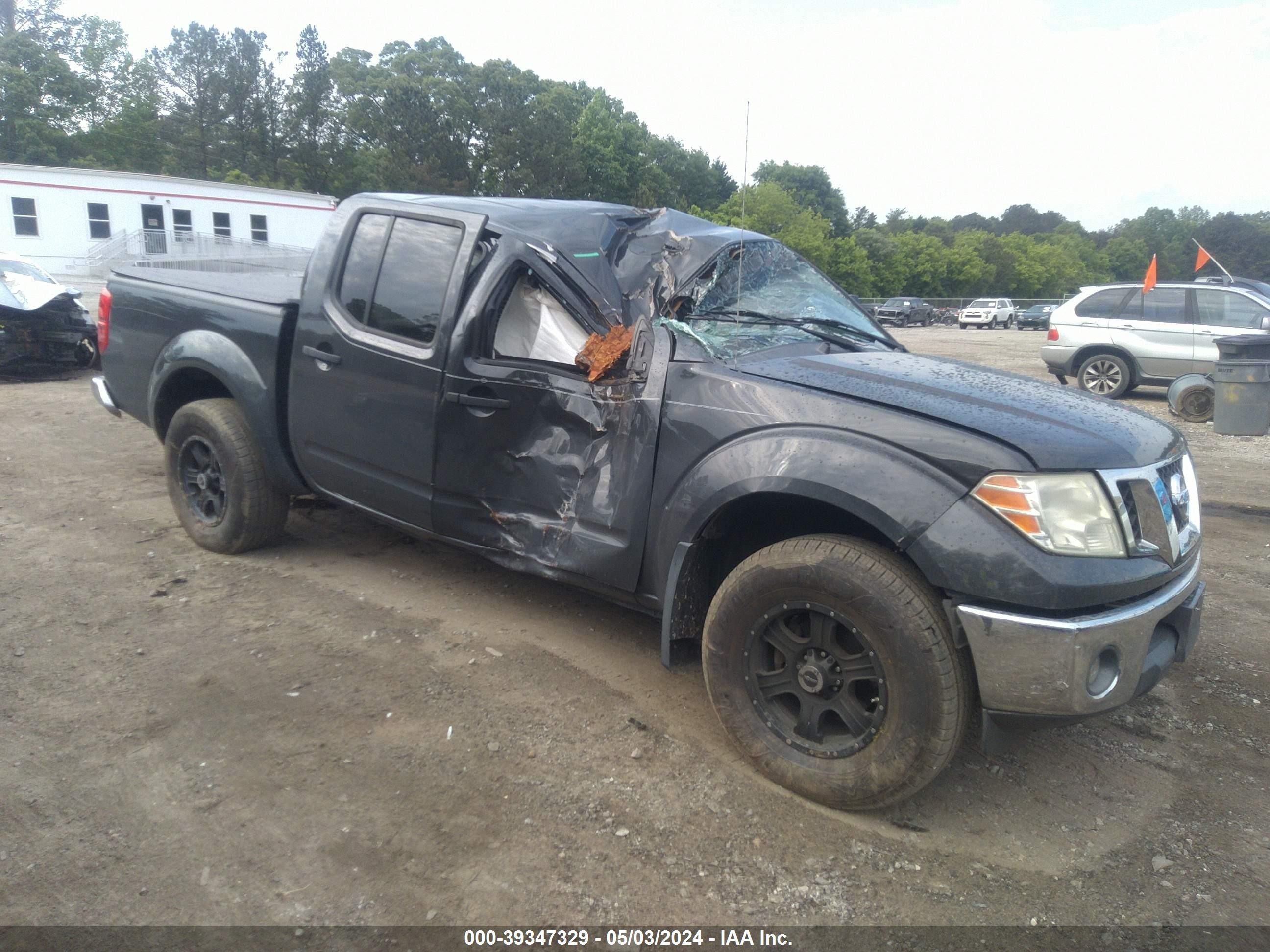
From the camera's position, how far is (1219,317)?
12305mm

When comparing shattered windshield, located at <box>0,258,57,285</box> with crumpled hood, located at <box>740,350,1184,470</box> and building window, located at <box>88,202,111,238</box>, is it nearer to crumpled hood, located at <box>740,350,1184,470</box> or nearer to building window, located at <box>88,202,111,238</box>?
crumpled hood, located at <box>740,350,1184,470</box>

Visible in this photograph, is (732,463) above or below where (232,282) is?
below

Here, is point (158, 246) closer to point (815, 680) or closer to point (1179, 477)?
A: point (815, 680)

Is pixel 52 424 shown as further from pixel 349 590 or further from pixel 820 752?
pixel 820 752

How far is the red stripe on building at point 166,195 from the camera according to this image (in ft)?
89.5

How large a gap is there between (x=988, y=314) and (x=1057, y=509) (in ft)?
139

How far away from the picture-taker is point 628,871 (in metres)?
2.59

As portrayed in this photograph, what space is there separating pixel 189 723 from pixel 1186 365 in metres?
13.1

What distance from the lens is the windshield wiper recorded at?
3666 millimetres

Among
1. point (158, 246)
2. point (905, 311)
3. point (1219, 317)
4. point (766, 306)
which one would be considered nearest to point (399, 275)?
point (766, 306)

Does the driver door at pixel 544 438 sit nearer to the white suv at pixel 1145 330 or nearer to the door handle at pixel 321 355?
the door handle at pixel 321 355

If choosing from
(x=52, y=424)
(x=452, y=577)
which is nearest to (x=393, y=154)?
(x=52, y=424)

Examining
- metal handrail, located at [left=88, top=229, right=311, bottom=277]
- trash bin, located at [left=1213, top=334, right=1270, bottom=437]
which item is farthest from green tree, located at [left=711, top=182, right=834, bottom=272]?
trash bin, located at [left=1213, top=334, right=1270, bottom=437]

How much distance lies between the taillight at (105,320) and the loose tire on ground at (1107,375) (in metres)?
12.0
